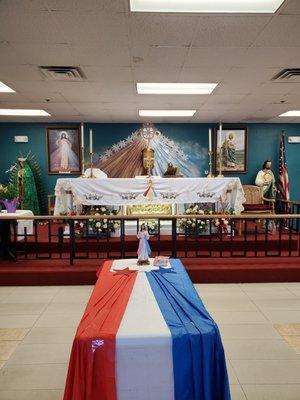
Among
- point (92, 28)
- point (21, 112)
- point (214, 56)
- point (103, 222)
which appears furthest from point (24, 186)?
point (214, 56)

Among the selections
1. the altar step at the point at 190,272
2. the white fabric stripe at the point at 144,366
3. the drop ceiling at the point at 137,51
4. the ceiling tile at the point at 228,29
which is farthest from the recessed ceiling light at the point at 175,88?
the white fabric stripe at the point at 144,366

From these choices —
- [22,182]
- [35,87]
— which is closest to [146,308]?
[35,87]

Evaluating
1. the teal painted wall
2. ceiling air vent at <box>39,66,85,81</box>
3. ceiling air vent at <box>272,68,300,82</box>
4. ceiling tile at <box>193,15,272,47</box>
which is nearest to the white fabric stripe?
ceiling tile at <box>193,15,272,47</box>

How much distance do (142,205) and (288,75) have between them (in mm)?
3536

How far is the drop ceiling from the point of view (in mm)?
3111

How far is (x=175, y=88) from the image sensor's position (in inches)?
235

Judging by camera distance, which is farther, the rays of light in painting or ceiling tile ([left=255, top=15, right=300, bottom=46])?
the rays of light in painting

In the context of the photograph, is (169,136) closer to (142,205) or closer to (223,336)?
(142,205)

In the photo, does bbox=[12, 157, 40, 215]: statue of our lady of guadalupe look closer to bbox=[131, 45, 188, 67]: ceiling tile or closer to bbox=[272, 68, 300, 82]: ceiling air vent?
bbox=[131, 45, 188, 67]: ceiling tile

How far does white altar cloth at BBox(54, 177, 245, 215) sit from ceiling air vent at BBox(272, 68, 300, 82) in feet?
6.80

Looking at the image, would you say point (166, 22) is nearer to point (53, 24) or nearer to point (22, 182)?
point (53, 24)

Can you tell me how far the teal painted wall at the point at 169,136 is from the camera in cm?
948

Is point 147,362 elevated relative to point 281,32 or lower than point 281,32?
lower

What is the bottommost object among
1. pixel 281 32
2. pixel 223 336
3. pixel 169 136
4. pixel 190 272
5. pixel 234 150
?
pixel 223 336
